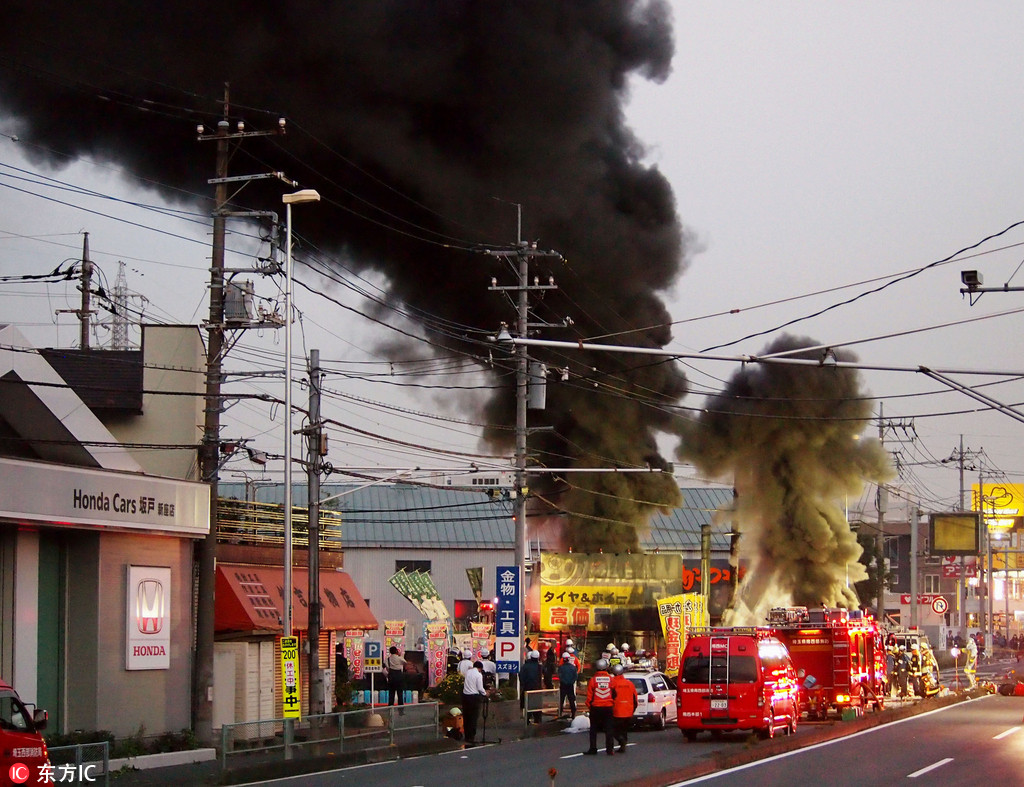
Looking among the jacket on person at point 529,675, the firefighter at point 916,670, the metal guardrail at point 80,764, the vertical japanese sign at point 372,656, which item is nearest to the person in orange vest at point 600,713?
the metal guardrail at point 80,764

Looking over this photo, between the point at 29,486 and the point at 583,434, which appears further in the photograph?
the point at 583,434

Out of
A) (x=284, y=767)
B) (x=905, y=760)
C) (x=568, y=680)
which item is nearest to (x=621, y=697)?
(x=905, y=760)

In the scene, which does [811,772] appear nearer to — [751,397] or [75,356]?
[75,356]

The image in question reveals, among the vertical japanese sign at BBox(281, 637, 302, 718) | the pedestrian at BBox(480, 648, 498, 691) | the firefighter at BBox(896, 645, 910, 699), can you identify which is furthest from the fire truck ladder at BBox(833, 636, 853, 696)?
the vertical japanese sign at BBox(281, 637, 302, 718)

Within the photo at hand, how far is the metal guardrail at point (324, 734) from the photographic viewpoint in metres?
19.4

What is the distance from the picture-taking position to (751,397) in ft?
152

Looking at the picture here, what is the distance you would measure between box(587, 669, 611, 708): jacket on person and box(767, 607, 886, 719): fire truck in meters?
9.03

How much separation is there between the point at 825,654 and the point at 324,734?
45.2 feet

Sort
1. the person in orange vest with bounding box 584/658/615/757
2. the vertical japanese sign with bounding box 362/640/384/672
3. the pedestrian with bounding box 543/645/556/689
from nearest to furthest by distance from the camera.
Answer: the person in orange vest with bounding box 584/658/615/757 < the vertical japanese sign with bounding box 362/640/384/672 < the pedestrian with bounding box 543/645/556/689

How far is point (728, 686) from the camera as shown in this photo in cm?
2361

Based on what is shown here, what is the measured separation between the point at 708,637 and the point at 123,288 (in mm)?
29778

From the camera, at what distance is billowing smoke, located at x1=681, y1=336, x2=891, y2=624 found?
46812 mm

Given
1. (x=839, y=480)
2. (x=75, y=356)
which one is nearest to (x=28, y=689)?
(x=75, y=356)

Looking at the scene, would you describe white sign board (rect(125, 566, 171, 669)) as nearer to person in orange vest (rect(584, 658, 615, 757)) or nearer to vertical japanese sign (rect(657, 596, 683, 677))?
person in orange vest (rect(584, 658, 615, 757))
